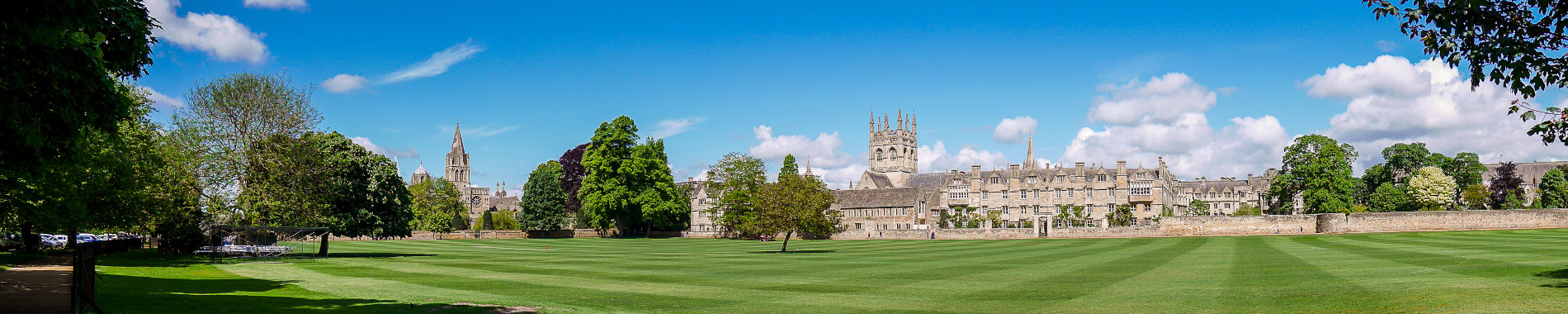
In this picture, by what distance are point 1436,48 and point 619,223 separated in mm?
78019

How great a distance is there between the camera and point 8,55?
9430 mm

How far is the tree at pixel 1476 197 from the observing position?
88562 mm

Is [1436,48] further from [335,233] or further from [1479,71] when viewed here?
[335,233]

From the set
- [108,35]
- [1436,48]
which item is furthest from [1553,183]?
[108,35]

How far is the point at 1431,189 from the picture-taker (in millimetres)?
89562

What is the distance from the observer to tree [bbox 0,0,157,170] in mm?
8664

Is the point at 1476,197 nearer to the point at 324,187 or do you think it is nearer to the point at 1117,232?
the point at 1117,232

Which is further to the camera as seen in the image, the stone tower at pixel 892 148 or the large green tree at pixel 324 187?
the stone tower at pixel 892 148

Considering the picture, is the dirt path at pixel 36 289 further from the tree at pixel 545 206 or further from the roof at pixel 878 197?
the roof at pixel 878 197

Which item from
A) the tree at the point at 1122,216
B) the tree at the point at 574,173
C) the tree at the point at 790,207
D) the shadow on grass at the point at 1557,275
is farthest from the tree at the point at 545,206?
the shadow on grass at the point at 1557,275

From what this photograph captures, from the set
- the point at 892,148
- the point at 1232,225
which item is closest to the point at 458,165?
the point at 892,148

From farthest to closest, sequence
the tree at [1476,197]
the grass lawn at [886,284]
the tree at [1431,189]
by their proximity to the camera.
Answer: the tree at [1476,197] < the tree at [1431,189] < the grass lawn at [886,284]

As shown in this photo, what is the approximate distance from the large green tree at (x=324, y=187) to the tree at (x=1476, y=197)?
336 ft

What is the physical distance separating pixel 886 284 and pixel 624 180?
6096 cm
